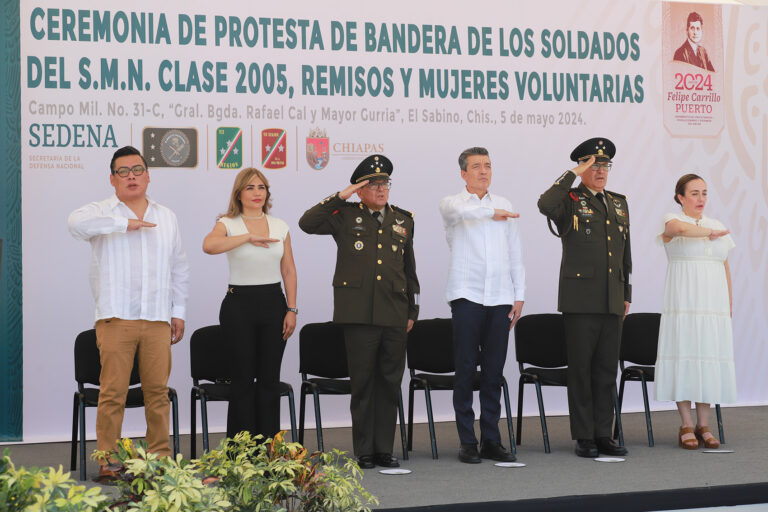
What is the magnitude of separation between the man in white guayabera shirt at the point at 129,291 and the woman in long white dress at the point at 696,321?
9.48 ft

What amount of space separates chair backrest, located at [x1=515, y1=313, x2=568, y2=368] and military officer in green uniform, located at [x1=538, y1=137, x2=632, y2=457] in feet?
1.75

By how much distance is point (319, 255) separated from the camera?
21.9 ft

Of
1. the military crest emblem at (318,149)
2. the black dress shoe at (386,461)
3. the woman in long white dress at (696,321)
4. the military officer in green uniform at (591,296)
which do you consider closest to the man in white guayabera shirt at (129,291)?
the black dress shoe at (386,461)

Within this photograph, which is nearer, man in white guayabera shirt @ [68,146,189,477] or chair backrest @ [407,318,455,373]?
man in white guayabera shirt @ [68,146,189,477]

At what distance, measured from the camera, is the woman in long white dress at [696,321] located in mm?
5566

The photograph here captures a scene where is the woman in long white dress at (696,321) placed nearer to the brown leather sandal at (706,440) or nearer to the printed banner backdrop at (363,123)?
the brown leather sandal at (706,440)

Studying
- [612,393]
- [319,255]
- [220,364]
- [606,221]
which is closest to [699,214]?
[606,221]

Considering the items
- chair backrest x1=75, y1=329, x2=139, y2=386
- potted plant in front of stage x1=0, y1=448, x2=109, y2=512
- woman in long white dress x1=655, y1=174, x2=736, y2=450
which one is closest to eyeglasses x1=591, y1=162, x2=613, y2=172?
woman in long white dress x1=655, y1=174, x2=736, y2=450

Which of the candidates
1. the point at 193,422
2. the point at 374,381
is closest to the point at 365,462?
the point at 374,381

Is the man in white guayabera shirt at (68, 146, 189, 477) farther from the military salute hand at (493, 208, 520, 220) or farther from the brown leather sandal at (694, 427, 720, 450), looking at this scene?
the brown leather sandal at (694, 427, 720, 450)

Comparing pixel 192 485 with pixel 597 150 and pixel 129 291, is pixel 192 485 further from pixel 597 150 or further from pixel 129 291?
pixel 597 150

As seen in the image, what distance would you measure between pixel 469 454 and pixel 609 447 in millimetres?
817

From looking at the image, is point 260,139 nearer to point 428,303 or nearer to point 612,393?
point 428,303

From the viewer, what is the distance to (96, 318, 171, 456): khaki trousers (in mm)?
4695
